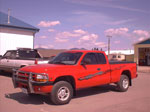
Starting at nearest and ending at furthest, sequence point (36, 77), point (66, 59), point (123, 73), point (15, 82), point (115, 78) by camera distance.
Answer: point (36, 77)
point (15, 82)
point (66, 59)
point (115, 78)
point (123, 73)

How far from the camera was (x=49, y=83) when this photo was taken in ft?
19.7

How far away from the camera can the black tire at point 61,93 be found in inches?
241

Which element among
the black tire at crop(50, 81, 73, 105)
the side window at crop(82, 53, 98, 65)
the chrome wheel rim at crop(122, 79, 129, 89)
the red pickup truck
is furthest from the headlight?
the chrome wheel rim at crop(122, 79, 129, 89)

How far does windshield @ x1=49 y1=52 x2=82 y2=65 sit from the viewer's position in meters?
7.08

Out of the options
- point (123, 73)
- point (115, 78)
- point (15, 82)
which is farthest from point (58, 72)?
point (123, 73)

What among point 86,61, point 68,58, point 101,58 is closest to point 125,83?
point 101,58

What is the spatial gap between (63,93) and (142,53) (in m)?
32.6

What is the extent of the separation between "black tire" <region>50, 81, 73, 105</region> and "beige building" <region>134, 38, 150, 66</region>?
2993 cm

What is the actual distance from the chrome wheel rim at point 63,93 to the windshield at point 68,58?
1019 millimetres

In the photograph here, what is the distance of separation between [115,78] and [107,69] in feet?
2.50

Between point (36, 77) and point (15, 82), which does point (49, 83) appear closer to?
point (36, 77)

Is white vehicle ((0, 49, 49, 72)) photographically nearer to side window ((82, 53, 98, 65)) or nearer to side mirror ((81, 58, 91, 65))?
side window ((82, 53, 98, 65))

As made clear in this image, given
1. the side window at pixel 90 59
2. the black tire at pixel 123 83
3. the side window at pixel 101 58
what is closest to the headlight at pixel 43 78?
the side window at pixel 90 59

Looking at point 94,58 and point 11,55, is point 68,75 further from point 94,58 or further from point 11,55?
point 11,55
